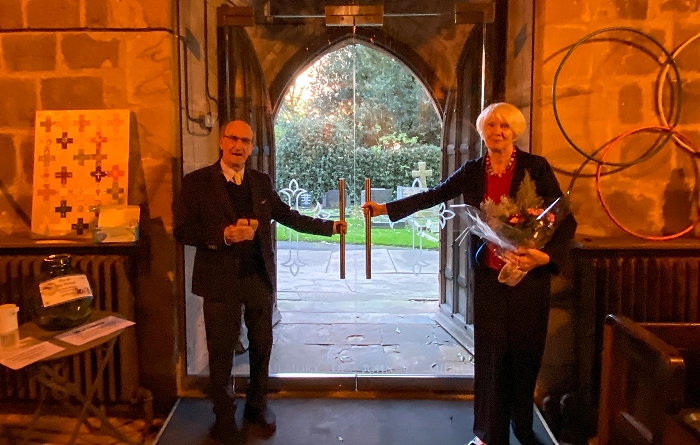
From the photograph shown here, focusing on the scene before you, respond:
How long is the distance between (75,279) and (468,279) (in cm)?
225

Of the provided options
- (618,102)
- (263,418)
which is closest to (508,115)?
(618,102)

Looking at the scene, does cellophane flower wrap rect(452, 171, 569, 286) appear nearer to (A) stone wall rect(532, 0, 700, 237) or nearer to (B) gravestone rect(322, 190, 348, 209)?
(A) stone wall rect(532, 0, 700, 237)

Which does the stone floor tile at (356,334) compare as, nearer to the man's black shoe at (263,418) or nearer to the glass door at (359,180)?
the glass door at (359,180)

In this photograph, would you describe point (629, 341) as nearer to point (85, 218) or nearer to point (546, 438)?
point (546, 438)

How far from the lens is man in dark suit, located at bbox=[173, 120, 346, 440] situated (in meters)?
2.40

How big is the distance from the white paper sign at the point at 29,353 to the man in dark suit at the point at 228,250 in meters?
0.58

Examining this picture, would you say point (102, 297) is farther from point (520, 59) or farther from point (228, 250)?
point (520, 59)

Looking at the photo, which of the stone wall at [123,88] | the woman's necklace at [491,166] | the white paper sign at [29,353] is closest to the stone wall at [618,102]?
the woman's necklace at [491,166]

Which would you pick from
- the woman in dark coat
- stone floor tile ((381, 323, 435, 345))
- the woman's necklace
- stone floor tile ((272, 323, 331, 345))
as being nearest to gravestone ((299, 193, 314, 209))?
stone floor tile ((272, 323, 331, 345))

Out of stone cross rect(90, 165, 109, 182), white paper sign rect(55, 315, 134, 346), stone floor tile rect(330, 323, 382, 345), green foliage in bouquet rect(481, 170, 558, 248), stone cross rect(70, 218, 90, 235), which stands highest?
stone cross rect(90, 165, 109, 182)

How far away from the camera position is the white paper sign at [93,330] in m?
2.16

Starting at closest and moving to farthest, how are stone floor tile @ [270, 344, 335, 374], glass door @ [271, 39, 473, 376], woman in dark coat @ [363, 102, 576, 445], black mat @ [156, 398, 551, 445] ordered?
1. woman in dark coat @ [363, 102, 576, 445]
2. black mat @ [156, 398, 551, 445]
3. stone floor tile @ [270, 344, 335, 374]
4. glass door @ [271, 39, 473, 376]

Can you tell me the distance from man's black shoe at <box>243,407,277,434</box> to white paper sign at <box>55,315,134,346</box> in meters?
0.71

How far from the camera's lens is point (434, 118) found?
12.6 feet
